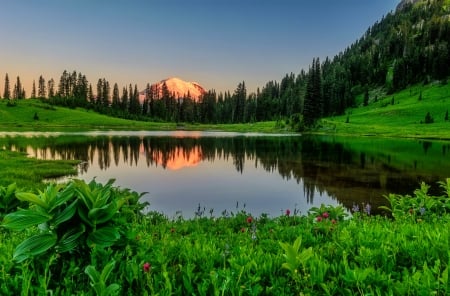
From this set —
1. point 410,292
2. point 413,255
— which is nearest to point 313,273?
point 410,292

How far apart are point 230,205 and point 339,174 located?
41.9 feet

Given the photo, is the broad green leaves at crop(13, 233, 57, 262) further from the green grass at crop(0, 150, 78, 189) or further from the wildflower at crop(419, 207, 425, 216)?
the green grass at crop(0, 150, 78, 189)

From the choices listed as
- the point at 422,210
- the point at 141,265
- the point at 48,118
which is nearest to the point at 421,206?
the point at 422,210

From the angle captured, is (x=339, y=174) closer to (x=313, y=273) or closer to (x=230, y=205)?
(x=230, y=205)

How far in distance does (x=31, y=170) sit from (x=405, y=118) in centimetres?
11849

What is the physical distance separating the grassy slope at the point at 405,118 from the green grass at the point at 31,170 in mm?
77276

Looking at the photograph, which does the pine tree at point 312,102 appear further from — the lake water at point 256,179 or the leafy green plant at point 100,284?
the leafy green plant at point 100,284

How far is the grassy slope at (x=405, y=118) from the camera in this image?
91.1 meters

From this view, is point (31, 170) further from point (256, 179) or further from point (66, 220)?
point (66, 220)

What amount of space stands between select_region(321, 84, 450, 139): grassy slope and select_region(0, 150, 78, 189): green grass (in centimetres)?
7728

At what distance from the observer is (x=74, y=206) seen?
3783 millimetres

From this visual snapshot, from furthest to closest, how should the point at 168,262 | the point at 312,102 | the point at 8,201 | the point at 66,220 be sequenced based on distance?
the point at 312,102 < the point at 8,201 < the point at 168,262 < the point at 66,220

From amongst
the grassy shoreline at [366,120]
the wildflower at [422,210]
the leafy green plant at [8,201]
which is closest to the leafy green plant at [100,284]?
the leafy green plant at [8,201]

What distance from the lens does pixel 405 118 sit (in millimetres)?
116062
